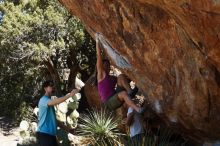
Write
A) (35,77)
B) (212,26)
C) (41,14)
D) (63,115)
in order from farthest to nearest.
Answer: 1. (35,77)
2. (41,14)
3. (63,115)
4. (212,26)

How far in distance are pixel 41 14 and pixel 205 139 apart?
11896 mm

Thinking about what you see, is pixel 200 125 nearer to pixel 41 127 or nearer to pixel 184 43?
pixel 184 43

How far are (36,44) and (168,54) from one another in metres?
11.4

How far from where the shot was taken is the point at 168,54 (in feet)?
28.0

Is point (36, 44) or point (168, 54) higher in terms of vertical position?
point (36, 44)

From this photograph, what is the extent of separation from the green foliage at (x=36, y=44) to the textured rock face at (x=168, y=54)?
31.8 ft

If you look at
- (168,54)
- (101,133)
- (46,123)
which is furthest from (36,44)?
(168,54)

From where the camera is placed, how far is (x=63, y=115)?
15.2m

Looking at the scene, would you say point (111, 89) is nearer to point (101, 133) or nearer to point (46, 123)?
point (46, 123)

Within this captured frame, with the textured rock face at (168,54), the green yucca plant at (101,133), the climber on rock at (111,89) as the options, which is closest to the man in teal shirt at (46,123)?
the climber on rock at (111,89)

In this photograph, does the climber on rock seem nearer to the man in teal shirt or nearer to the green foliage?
the man in teal shirt

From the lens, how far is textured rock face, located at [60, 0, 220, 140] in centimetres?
755

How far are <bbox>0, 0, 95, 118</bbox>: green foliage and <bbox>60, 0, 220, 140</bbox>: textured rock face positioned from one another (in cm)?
968

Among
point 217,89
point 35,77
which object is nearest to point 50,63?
point 35,77
